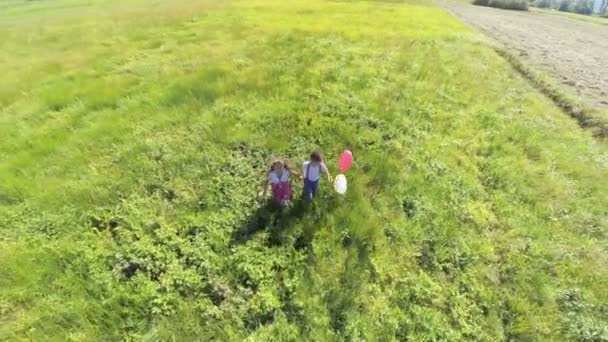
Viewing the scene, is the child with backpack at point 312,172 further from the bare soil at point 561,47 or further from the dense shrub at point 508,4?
the dense shrub at point 508,4

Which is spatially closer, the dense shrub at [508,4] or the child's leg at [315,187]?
the child's leg at [315,187]

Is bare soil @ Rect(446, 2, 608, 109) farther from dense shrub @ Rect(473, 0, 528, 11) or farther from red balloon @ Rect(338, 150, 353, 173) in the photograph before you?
red balloon @ Rect(338, 150, 353, 173)

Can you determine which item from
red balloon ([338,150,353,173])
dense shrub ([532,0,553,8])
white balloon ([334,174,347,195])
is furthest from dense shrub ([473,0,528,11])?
dense shrub ([532,0,553,8])

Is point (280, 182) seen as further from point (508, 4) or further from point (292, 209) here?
point (508, 4)

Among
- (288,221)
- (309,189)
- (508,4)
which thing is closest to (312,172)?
(309,189)

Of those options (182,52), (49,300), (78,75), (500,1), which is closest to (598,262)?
(49,300)

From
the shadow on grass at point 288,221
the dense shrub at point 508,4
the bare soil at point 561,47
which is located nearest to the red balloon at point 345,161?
the shadow on grass at point 288,221

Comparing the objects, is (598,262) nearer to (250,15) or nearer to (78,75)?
(78,75)
